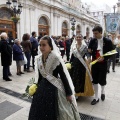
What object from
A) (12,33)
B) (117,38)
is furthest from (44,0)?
(117,38)

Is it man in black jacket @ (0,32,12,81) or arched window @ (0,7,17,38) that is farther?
arched window @ (0,7,17,38)

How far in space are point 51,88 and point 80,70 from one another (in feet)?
5.68

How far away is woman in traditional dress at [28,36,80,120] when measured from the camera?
2244mm

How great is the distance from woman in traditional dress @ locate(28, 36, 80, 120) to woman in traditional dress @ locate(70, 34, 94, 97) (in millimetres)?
1569

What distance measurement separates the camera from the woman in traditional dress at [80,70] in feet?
12.7

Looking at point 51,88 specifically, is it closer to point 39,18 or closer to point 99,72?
point 99,72

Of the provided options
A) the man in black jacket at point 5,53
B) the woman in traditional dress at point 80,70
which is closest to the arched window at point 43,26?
the man in black jacket at point 5,53

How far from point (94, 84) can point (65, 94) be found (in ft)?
5.74

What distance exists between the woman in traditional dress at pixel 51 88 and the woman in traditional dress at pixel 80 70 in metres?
1.57

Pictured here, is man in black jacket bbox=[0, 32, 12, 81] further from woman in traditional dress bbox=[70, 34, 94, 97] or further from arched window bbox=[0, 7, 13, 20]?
arched window bbox=[0, 7, 13, 20]

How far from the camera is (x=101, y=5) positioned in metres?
72.1

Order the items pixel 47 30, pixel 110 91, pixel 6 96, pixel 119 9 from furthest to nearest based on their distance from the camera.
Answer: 1. pixel 119 9
2. pixel 47 30
3. pixel 110 91
4. pixel 6 96

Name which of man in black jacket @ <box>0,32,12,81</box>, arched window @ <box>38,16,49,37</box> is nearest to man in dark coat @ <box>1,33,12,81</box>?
man in black jacket @ <box>0,32,12,81</box>

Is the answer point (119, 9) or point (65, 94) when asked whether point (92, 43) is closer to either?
point (65, 94)
